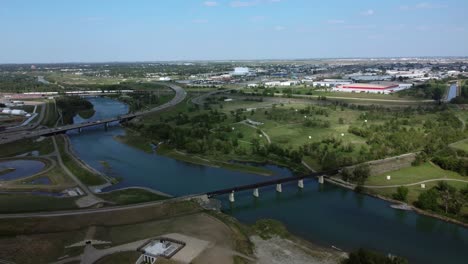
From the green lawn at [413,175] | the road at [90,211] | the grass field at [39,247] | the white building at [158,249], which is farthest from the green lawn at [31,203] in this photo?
the green lawn at [413,175]

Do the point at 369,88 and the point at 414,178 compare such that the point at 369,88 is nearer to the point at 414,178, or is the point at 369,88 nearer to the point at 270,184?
the point at 414,178

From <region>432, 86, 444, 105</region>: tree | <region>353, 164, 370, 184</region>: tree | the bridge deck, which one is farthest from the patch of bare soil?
<region>432, 86, 444, 105</region>: tree

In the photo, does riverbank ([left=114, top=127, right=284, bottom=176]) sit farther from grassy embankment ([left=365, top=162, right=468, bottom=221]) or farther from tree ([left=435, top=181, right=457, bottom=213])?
tree ([left=435, top=181, right=457, bottom=213])

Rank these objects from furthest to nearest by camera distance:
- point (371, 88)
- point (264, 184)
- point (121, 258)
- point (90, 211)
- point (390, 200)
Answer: point (371, 88) → point (264, 184) → point (390, 200) → point (90, 211) → point (121, 258)

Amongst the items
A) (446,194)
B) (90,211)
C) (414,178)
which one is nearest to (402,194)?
(446,194)

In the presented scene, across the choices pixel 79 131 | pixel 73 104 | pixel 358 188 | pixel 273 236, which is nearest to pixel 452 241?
pixel 358 188

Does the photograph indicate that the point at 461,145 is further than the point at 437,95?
No
